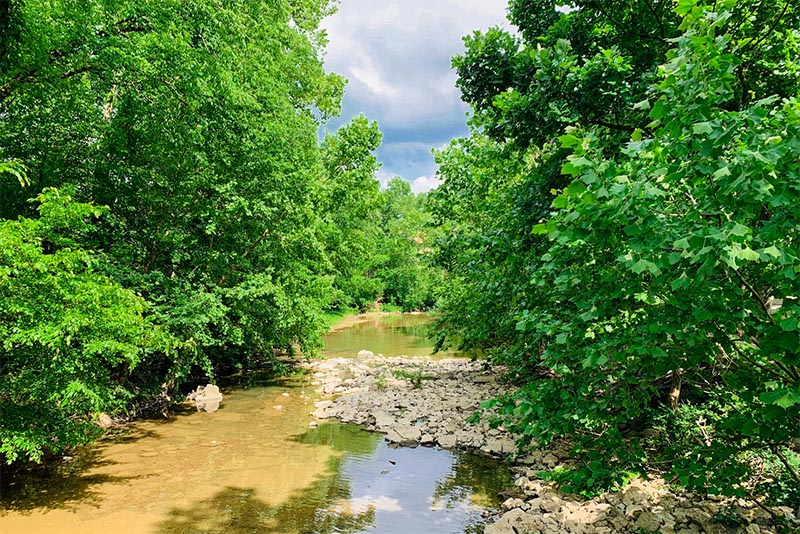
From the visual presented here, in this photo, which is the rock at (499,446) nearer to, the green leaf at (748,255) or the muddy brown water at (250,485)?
the muddy brown water at (250,485)

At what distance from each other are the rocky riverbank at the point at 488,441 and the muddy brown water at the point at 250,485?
543 mm

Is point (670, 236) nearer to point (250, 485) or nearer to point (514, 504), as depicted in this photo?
point (514, 504)

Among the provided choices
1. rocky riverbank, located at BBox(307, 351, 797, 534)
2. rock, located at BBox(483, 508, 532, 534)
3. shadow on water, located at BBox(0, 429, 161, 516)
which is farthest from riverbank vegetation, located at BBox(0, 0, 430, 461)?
rock, located at BBox(483, 508, 532, 534)

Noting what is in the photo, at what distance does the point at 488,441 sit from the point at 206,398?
7634 mm

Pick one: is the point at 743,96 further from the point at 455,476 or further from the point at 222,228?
the point at 222,228

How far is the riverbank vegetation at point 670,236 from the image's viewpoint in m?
2.26

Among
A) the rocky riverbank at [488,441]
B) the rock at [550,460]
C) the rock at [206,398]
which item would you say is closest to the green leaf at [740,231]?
the rocky riverbank at [488,441]

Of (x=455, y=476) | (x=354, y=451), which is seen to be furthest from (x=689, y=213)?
(x=354, y=451)

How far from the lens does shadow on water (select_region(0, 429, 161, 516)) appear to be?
6.55 metres

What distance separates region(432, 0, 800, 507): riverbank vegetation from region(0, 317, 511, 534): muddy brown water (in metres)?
2.94

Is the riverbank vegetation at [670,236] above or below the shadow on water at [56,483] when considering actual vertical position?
above

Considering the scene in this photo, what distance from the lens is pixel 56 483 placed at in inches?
285

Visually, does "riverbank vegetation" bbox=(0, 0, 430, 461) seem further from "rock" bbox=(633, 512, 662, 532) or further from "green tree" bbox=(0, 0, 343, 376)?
"rock" bbox=(633, 512, 662, 532)

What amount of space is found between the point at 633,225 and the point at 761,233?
0.55 metres
